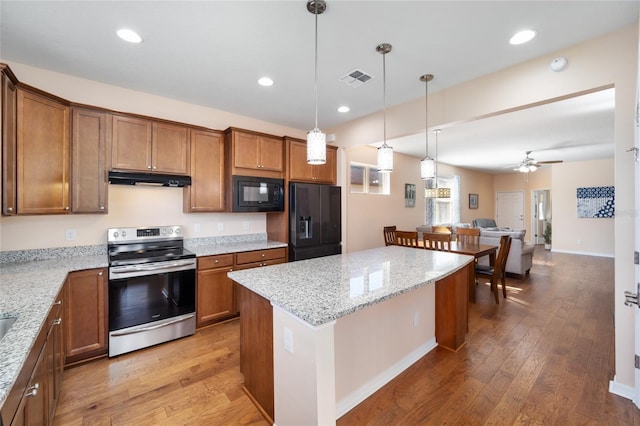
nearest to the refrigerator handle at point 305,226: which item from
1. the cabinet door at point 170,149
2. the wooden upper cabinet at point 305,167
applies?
the wooden upper cabinet at point 305,167

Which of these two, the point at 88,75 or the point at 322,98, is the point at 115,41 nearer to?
the point at 88,75

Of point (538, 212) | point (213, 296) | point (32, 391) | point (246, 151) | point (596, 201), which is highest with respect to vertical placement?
point (246, 151)

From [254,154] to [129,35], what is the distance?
1.66 meters

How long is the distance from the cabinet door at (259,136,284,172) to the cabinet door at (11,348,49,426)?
270 centimetres

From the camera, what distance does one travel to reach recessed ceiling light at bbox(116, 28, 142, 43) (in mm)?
2018

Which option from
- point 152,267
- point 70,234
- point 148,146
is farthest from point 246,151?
point 70,234

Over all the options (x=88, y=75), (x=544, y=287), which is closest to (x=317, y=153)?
(x=88, y=75)

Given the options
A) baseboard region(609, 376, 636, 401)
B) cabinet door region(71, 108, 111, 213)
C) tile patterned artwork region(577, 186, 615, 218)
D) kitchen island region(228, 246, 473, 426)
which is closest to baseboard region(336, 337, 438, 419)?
kitchen island region(228, 246, 473, 426)

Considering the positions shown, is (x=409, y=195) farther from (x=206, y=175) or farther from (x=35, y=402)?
(x=35, y=402)

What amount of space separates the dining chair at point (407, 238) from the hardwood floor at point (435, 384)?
1362mm

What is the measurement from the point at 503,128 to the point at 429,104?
232cm

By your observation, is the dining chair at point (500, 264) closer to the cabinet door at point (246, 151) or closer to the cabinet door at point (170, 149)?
the cabinet door at point (246, 151)

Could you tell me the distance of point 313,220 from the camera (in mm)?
3770

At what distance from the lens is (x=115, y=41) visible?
2.14 metres
